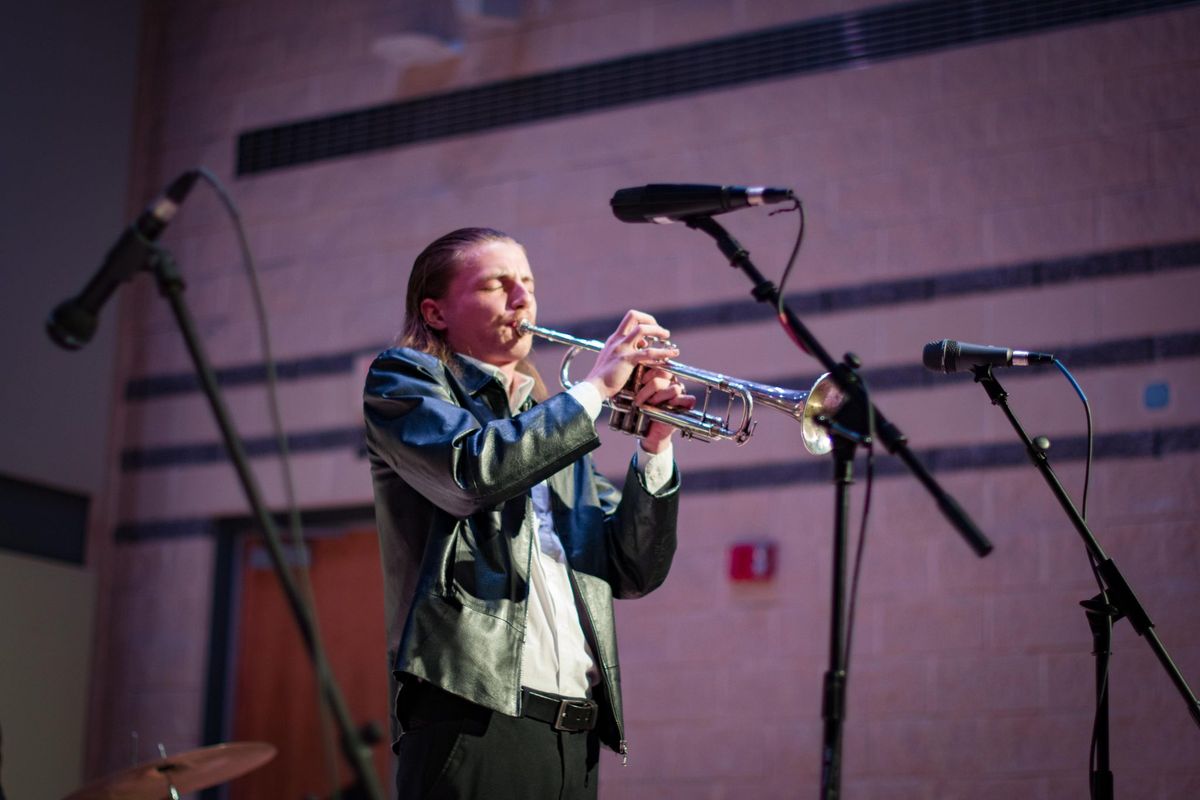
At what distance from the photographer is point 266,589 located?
5.47 meters

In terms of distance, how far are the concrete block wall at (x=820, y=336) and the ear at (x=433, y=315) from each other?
211cm

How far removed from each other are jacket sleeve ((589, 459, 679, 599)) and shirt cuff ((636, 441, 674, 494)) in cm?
1

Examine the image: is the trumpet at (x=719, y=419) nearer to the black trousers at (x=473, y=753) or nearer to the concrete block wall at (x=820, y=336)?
the black trousers at (x=473, y=753)

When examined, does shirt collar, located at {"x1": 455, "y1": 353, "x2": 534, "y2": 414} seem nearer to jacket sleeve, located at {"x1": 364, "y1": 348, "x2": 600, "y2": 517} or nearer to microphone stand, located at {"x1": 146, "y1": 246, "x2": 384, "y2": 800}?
jacket sleeve, located at {"x1": 364, "y1": 348, "x2": 600, "y2": 517}

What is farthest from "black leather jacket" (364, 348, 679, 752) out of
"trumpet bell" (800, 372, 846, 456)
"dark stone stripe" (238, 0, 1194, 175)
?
"dark stone stripe" (238, 0, 1194, 175)

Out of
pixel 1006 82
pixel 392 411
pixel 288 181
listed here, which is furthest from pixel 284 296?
pixel 392 411

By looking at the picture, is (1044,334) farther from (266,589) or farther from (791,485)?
(266,589)

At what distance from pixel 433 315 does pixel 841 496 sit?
2.97 feet

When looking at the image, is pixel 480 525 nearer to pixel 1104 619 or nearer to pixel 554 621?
pixel 554 621

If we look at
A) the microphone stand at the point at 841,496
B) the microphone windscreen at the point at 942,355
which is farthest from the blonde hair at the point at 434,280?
the microphone windscreen at the point at 942,355

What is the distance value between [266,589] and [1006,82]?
10.7ft

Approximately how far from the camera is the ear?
9.00 feet

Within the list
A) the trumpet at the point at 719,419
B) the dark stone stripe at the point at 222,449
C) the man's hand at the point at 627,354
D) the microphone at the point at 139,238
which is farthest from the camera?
the dark stone stripe at the point at 222,449

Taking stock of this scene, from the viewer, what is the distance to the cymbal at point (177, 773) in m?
3.46
